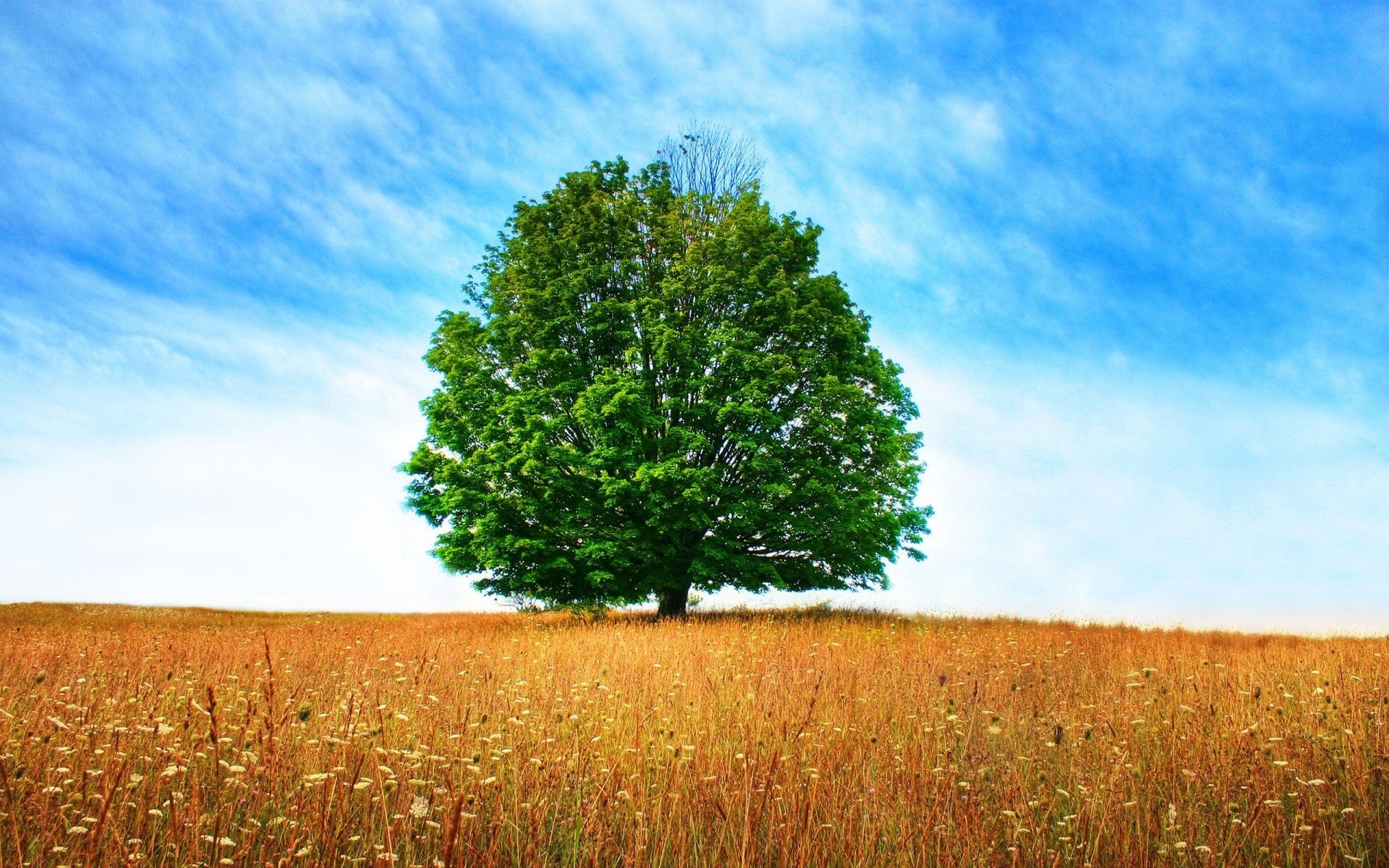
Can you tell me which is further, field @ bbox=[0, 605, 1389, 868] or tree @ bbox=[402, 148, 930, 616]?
tree @ bbox=[402, 148, 930, 616]

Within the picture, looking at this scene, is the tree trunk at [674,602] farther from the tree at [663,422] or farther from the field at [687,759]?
the field at [687,759]

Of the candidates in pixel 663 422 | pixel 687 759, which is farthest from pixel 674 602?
pixel 687 759

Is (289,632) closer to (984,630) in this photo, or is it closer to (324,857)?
(324,857)

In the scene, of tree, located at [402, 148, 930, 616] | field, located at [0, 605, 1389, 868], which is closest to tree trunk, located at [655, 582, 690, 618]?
tree, located at [402, 148, 930, 616]

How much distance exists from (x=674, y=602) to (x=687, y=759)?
15.1 meters

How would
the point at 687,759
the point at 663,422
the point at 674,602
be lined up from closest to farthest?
the point at 687,759
the point at 663,422
the point at 674,602

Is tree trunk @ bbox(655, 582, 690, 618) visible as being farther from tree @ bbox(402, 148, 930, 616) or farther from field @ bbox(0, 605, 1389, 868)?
field @ bbox(0, 605, 1389, 868)

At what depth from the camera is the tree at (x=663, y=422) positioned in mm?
16891

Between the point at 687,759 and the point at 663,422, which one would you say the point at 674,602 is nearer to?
the point at 663,422

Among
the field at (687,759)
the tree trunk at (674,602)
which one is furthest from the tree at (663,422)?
the field at (687,759)

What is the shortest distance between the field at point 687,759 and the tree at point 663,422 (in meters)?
5.99

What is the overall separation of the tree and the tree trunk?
75mm

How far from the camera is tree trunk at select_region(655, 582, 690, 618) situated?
64.1 feet

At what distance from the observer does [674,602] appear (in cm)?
1961
